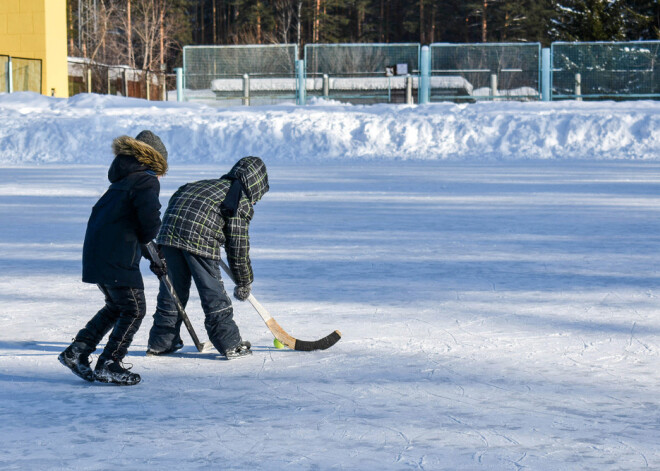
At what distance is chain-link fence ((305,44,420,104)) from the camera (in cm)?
2388

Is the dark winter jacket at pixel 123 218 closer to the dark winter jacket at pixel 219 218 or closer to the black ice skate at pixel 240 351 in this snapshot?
the dark winter jacket at pixel 219 218

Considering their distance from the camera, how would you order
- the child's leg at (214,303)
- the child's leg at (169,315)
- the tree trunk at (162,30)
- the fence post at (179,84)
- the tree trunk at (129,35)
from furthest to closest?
1. the tree trunk at (162,30)
2. the tree trunk at (129,35)
3. the fence post at (179,84)
4. the child's leg at (169,315)
5. the child's leg at (214,303)

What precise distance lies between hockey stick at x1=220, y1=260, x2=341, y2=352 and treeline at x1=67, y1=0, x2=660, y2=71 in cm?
4424

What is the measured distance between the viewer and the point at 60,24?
93.3 feet

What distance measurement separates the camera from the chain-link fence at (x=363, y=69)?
2388cm

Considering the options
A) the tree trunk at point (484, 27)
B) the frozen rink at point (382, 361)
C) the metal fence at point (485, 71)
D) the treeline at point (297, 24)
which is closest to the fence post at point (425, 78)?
the metal fence at point (485, 71)

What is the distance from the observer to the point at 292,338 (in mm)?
4715

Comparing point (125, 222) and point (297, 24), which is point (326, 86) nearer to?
point (125, 222)

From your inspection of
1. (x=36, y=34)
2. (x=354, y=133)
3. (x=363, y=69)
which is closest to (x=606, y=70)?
(x=363, y=69)

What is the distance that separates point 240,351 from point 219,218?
0.67 metres

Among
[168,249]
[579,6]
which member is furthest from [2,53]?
[168,249]

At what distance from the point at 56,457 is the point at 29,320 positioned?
237 cm

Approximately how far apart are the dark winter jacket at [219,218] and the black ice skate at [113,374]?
0.64 metres

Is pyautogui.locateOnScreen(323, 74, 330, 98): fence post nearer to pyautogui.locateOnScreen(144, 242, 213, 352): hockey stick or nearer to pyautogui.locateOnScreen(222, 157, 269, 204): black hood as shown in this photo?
pyautogui.locateOnScreen(144, 242, 213, 352): hockey stick
